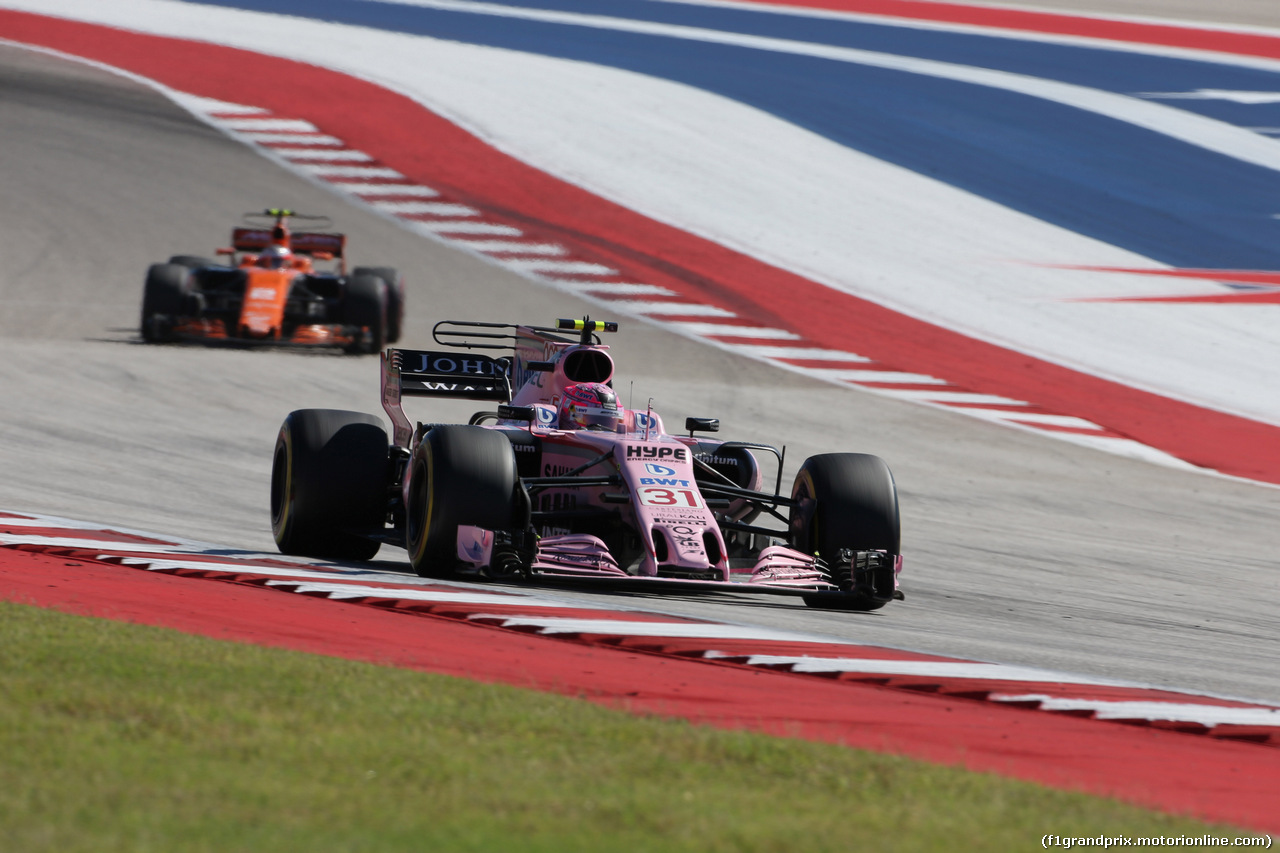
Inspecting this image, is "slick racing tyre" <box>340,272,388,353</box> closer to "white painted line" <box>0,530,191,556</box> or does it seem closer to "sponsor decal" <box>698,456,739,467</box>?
"sponsor decal" <box>698,456,739,467</box>

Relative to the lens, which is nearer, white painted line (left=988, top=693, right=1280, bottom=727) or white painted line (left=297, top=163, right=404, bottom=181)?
white painted line (left=988, top=693, right=1280, bottom=727)

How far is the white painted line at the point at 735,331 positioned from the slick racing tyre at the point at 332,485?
48.1 feet

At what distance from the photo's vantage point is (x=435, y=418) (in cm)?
2009

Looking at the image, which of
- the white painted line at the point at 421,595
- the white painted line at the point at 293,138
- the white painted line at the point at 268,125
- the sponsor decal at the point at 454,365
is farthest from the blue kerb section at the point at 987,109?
the white painted line at the point at 421,595

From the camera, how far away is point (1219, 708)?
7359mm

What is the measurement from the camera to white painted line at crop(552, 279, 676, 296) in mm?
27828

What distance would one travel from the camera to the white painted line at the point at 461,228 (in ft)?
99.4

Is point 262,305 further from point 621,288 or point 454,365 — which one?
point 454,365

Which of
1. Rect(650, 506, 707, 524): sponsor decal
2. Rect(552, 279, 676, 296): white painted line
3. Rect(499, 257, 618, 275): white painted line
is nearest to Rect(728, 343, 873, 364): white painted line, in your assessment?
Rect(552, 279, 676, 296): white painted line

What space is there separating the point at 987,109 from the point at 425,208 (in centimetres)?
1380

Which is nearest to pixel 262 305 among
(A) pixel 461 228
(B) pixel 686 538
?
(A) pixel 461 228

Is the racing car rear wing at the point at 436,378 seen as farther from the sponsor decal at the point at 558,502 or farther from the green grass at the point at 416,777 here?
the green grass at the point at 416,777

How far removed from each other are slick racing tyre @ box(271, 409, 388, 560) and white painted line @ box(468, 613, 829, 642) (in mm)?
2932

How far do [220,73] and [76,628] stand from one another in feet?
102
